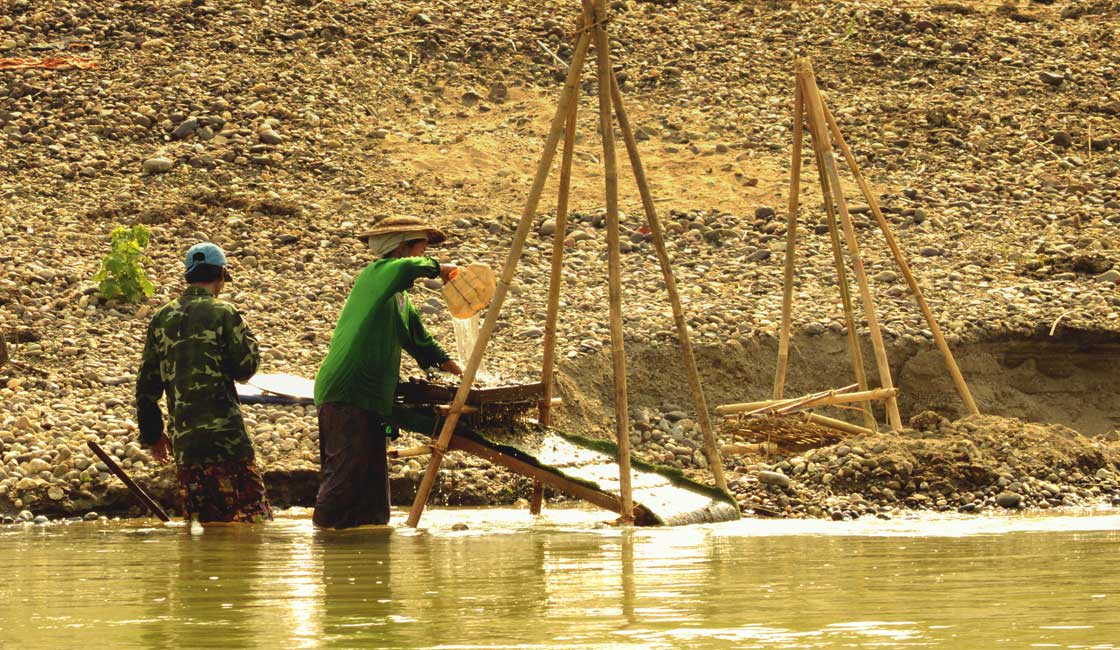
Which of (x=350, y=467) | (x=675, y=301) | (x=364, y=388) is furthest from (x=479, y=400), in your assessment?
(x=675, y=301)

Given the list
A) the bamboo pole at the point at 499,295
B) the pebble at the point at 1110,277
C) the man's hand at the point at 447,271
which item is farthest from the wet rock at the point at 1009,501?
the pebble at the point at 1110,277

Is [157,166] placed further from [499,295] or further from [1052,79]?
[1052,79]

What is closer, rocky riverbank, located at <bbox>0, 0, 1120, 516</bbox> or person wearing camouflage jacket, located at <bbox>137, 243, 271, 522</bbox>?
person wearing camouflage jacket, located at <bbox>137, 243, 271, 522</bbox>

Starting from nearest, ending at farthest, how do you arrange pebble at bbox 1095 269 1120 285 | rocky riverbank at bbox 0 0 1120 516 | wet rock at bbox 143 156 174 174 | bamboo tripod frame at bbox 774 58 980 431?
bamboo tripod frame at bbox 774 58 980 431, rocky riverbank at bbox 0 0 1120 516, pebble at bbox 1095 269 1120 285, wet rock at bbox 143 156 174 174

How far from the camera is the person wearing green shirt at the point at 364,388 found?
7.69m

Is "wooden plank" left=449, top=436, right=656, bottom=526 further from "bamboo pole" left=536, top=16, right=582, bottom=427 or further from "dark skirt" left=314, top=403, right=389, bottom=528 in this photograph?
"bamboo pole" left=536, top=16, right=582, bottom=427

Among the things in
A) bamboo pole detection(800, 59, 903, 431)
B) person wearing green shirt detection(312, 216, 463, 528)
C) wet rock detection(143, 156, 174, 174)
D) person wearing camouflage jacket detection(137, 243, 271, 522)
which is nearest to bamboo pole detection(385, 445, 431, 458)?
person wearing green shirt detection(312, 216, 463, 528)

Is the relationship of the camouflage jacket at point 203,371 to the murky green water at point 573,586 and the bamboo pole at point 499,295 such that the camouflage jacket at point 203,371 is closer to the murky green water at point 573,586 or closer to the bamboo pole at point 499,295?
the murky green water at point 573,586

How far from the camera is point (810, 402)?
966cm

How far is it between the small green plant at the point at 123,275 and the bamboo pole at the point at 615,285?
19.7 ft

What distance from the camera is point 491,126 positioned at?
1755cm

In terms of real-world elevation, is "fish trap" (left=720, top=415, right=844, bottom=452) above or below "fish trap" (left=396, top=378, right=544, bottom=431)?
below

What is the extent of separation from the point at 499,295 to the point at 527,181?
27.9 feet

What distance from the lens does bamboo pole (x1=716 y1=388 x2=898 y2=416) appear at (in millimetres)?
9672
